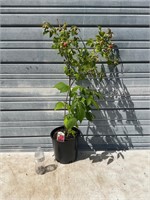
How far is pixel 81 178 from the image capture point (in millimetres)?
2609

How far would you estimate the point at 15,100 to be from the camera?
2.88 metres

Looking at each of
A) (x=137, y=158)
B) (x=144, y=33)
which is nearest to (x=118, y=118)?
(x=137, y=158)

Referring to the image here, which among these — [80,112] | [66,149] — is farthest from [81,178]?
[80,112]

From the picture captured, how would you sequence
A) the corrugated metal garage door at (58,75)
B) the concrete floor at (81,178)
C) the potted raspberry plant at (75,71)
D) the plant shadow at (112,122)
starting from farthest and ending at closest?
the plant shadow at (112,122), the corrugated metal garage door at (58,75), the potted raspberry plant at (75,71), the concrete floor at (81,178)

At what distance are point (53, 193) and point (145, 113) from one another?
143 centimetres

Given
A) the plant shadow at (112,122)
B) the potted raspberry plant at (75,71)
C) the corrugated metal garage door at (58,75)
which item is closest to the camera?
the potted raspberry plant at (75,71)

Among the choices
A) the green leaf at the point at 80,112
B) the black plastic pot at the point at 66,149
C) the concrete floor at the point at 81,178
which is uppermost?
the green leaf at the point at 80,112

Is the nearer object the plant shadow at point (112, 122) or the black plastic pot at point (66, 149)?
the black plastic pot at point (66, 149)

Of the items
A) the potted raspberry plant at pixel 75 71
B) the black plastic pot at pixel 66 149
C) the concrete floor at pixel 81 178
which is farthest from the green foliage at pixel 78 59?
the concrete floor at pixel 81 178

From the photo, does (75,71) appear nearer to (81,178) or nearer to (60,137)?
(60,137)

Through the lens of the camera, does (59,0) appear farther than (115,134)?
No

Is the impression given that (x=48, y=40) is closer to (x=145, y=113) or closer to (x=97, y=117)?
(x=97, y=117)

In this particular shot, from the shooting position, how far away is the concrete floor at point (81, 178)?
7.87 ft

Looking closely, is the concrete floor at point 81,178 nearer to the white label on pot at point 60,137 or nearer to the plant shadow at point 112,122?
the plant shadow at point 112,122
